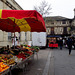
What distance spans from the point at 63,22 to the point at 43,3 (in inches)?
697

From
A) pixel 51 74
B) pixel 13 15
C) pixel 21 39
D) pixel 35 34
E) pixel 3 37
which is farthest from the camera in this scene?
pixel 21 39

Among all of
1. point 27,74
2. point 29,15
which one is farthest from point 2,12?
point 27,74

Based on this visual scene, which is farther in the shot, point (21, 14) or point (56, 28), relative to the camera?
point (56, 28)

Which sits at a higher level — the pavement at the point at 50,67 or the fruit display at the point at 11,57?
the fruit display at the point at 11,57

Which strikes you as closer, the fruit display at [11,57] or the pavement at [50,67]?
the fruit display at [11,57]

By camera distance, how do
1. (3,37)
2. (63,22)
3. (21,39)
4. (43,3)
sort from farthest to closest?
(63,22) → (43,3) → (21,39) → (3,37)

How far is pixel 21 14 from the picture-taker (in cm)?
465

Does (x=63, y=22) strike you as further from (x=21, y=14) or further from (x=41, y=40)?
(x=21, y=14)

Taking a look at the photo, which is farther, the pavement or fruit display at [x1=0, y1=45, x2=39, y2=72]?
the pavement

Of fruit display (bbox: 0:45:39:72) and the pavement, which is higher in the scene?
fruit display (bbox: 0:45:39:72)

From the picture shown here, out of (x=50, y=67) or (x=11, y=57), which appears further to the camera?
(x=50, y=67)

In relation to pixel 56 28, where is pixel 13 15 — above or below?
below


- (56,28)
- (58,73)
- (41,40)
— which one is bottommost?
(58,73)

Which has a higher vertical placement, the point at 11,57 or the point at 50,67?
the point at 11,57
